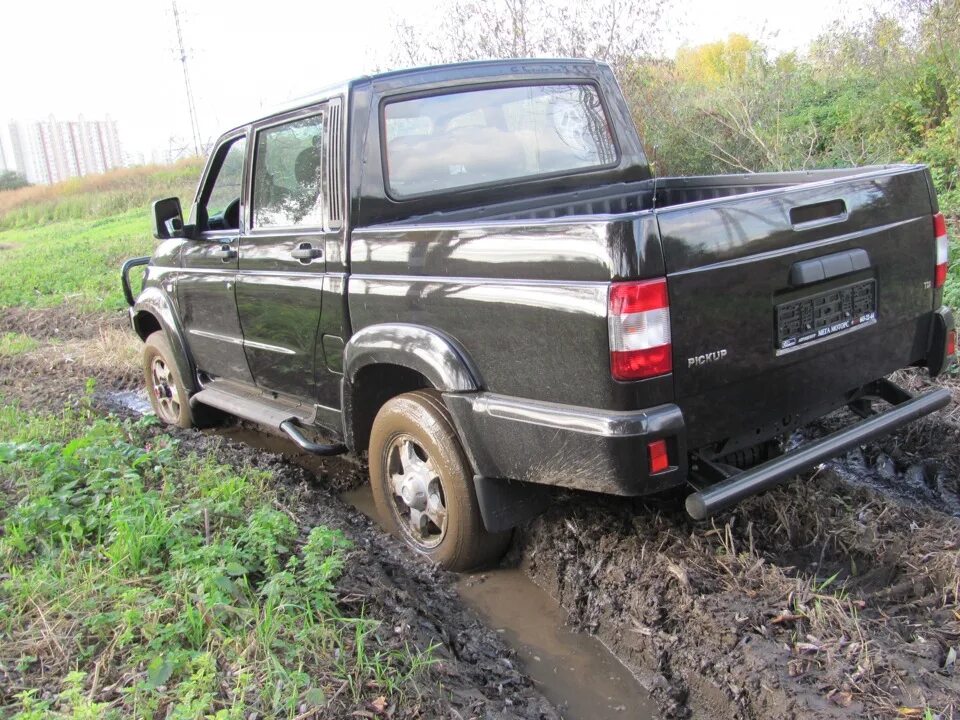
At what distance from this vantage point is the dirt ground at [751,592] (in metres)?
2.49

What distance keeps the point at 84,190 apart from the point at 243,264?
3141cm

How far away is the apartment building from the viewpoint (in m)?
72.0

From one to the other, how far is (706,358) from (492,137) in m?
1.83

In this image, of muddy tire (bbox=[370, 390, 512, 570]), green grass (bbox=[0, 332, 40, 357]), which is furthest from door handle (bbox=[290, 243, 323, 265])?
green grass (bbox=[0, 332, 40, 357])

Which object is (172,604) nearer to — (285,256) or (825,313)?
(285,256)

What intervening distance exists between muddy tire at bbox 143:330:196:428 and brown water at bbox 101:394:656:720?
2.85 meters

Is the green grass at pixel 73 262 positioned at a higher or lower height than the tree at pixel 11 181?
lower

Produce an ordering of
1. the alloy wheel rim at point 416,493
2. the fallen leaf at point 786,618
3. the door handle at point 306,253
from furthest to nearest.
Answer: the door handle at point 306,253 → the alloy wheel rim at point 416,493 → the fallen leaf at point 786,618

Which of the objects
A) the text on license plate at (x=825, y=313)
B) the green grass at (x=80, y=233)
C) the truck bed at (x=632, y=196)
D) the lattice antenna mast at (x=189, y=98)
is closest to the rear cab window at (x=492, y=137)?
the truck bed at (x=632, y=196)

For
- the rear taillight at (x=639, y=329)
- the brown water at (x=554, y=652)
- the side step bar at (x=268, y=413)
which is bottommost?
the brown water at (x=554, y=652)

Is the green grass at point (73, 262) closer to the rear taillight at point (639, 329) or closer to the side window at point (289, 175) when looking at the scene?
the side window at point (289, 175)

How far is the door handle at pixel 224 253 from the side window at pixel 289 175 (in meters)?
0.23

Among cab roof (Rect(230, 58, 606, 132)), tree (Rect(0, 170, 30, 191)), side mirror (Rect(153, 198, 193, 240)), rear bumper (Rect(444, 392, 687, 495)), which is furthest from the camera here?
tree (Rect(0, 170, 30, 191))

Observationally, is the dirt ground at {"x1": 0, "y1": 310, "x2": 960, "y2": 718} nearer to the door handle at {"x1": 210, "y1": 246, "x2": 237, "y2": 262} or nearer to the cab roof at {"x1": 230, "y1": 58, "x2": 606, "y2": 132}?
the door handle at {"x1": 210, "y1": 246, "x2": 237, "y2": 262}
